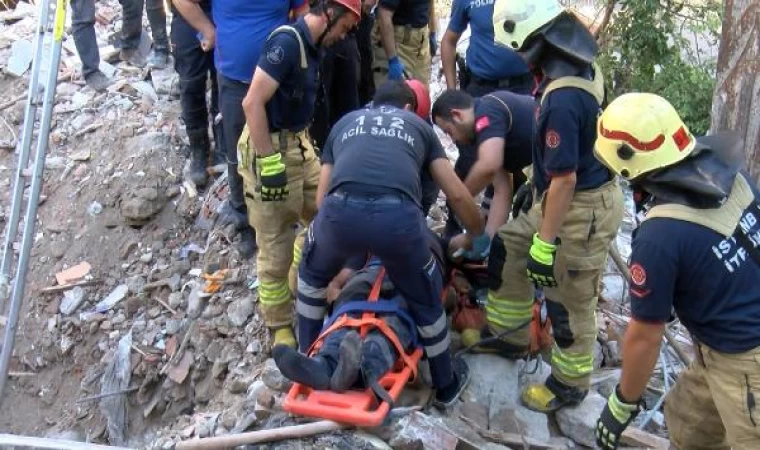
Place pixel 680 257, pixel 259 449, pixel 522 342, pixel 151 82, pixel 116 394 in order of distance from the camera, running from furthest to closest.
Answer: pixel 151 82, pixel 116 394, pixel 522 342, pixel 259 449, pixel 680 257

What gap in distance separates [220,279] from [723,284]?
11.8ft

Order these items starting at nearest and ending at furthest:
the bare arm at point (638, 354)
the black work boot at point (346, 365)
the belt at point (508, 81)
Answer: the bare arm at point (638, 354)
the black work boot at point (346, 365)
the belt at point (508, 81)

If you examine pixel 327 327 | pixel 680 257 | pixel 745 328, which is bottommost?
pixel 327 327

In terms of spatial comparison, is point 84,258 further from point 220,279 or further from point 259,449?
point 259,449

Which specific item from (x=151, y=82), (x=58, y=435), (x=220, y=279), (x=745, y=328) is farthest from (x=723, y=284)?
(x=151, y=82)

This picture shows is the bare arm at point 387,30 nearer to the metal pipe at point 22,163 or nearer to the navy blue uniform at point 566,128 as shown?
the metal pipe at point 22,163

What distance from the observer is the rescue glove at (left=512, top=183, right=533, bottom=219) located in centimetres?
430

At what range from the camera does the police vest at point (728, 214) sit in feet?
9.48

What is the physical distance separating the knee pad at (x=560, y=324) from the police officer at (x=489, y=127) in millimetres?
746

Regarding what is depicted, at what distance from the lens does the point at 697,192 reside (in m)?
2.89

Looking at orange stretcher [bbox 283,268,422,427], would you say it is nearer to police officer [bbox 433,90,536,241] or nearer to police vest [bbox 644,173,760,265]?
police officer [bbox 433,90,536,241]

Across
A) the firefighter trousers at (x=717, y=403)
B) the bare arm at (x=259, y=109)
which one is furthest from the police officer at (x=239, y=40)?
the firefighter trousers at (x=717, y=403)

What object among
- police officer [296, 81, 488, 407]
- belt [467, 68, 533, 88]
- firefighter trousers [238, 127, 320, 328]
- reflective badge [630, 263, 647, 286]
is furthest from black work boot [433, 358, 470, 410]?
belt [467, 68, 533, 88]

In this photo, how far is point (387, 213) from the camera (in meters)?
3.59
